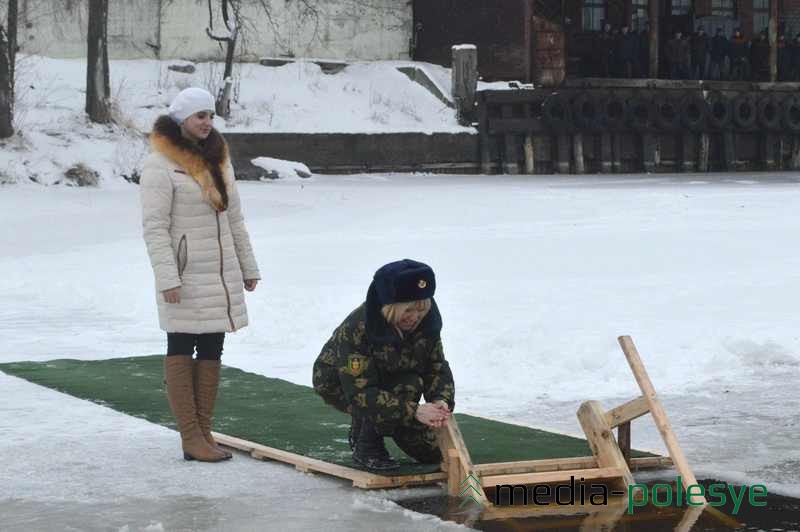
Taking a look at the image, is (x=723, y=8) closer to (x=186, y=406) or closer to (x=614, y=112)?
(x=614, y=112)

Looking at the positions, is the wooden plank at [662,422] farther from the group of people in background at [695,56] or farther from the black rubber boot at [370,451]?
A: the group of people in background at [695,56]

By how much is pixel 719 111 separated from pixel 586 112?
3527 mm

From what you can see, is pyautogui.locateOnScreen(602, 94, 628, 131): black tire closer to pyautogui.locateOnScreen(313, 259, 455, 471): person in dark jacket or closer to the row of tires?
the row of tires

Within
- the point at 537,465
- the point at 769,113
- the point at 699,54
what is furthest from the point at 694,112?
the point at 537,465

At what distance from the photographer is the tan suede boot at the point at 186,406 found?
7.38m

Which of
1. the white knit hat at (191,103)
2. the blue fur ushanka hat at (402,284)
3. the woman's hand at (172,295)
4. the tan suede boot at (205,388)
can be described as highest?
the white knit hat at (191,103)

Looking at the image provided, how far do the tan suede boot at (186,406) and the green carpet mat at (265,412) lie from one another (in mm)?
462

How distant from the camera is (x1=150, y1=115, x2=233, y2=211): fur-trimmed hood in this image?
7.40 metres

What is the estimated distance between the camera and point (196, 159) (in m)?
7.43

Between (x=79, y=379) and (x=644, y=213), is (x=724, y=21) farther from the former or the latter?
(x=79, y=379)

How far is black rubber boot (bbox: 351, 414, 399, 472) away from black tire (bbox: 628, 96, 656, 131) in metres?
26.5

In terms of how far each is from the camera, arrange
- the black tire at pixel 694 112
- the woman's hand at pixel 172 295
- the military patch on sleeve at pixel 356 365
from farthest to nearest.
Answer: the black tire at pixel 694 112
the woman's hand at pixel 172 295
the military patch on sleeve at pixel 356 365

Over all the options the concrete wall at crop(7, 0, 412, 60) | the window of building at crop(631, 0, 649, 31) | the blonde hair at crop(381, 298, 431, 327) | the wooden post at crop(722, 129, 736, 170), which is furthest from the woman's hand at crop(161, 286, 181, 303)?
the window of building at crop(631, 0, 649, 31)

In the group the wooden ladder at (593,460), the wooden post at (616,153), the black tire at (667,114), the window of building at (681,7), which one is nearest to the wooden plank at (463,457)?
the wooden ladder at (593,460)
